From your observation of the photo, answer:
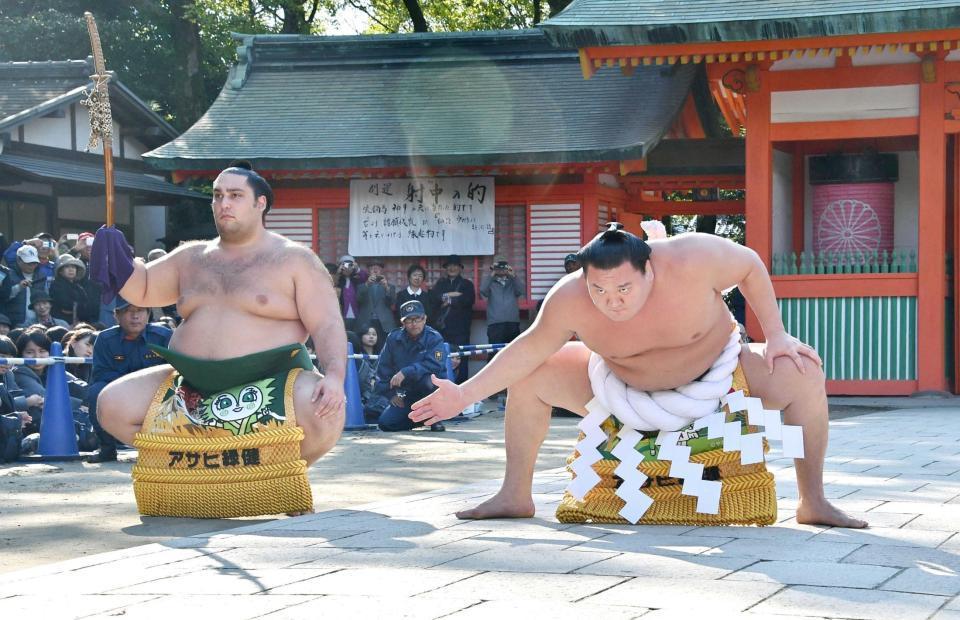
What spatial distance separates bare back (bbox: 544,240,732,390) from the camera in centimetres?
397

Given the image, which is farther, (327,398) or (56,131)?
(56,131)

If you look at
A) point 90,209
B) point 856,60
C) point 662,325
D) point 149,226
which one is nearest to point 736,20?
point 856,60

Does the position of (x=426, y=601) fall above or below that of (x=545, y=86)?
below

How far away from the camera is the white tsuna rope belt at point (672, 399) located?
405 cm

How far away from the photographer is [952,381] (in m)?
11.4

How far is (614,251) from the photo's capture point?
3.80 metres

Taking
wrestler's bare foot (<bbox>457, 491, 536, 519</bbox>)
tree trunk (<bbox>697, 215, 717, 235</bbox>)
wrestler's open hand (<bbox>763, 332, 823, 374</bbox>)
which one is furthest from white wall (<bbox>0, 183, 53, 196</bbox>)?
wrestler's open hand (<bbox>763, 332, 823, 374</bbox>)

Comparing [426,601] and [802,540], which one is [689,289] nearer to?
[802,540]

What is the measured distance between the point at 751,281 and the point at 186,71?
22.6m

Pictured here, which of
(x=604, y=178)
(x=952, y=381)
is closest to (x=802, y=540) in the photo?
(x=952, y=381)

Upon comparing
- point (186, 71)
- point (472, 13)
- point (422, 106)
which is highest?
point (472, 13)

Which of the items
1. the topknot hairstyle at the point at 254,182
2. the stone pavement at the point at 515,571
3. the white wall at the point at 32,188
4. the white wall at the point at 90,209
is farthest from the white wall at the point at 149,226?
the stone pavement at the point at 515,571

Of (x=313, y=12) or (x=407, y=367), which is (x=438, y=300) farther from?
(x=313, y=12)

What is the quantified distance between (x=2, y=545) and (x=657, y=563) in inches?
84.3
